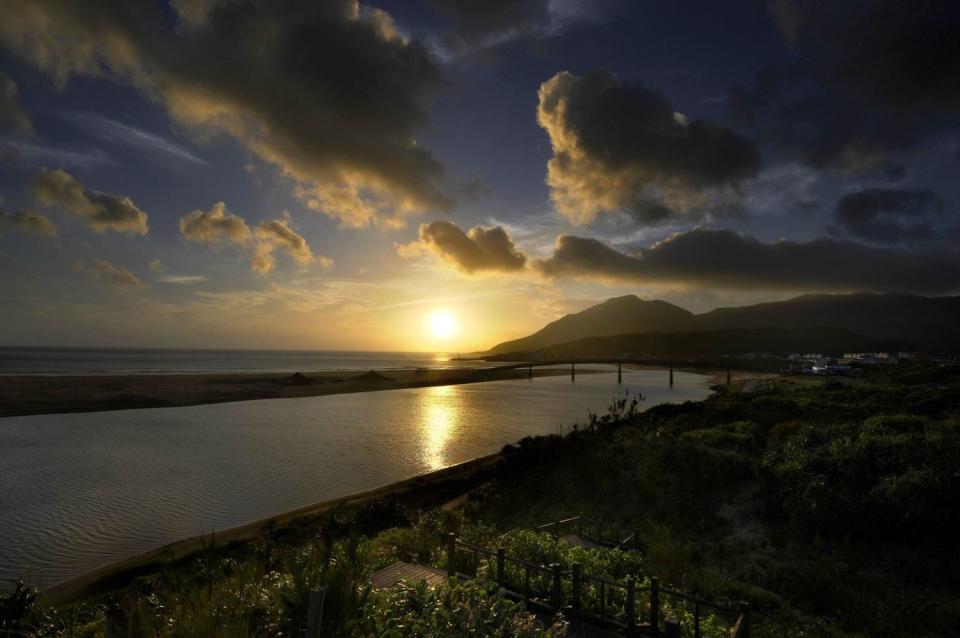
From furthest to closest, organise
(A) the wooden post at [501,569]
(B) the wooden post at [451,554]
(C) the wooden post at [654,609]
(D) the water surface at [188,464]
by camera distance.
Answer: (D) the water surface at [188,464], (B) the wooden post at [451,554], (A) the wooden post at [501,569], (C) the wooden post at [654,609]

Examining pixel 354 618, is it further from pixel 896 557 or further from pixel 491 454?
pixel 491 454

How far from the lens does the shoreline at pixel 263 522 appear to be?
13.2m

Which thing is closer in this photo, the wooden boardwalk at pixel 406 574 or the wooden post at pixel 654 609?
the wooden post at pixel 654 609

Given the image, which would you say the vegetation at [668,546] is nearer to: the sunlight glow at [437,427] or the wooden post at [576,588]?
the wooden post at [576,588]

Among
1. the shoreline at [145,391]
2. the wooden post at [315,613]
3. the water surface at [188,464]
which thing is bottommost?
the water surface at [188,464]

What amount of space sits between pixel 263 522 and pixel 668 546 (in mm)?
15153

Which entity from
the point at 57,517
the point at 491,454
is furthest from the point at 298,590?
the point at 491,454

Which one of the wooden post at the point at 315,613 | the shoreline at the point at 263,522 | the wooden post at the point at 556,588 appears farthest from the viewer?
the shoreline at the point at 263,522

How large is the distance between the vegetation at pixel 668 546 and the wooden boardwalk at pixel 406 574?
581 millimetres

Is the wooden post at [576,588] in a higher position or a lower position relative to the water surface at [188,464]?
higher

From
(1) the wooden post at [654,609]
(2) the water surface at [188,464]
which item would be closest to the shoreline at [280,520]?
(2) the water surface at [188,464]

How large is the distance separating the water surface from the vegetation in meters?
4.90

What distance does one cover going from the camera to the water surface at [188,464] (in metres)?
17.0

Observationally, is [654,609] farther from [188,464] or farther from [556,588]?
[188,464]
